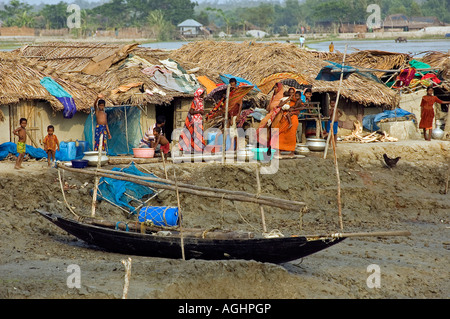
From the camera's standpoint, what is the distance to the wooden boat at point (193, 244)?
8.73 metres

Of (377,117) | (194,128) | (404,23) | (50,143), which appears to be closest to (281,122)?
(194,128)

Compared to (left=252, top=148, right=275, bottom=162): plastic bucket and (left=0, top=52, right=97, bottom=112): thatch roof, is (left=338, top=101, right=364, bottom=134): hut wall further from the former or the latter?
(left=0, top=52, right=97, bottom=112): thatch roof

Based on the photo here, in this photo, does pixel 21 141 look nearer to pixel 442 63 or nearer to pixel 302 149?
pixel 302 149

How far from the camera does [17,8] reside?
57000 mm

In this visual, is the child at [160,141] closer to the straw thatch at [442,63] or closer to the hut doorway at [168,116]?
the hut doorway at [168,116]

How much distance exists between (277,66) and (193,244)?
8.54m

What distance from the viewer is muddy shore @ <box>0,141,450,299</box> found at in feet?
27.9

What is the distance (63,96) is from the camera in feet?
45.1

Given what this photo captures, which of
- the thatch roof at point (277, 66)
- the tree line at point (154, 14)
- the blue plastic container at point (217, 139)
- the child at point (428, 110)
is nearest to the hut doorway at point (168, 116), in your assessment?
the thatch roof at point (277, 66)

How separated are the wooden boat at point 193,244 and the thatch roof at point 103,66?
4.63m

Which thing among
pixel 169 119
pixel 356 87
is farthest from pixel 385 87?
pixel 169 119

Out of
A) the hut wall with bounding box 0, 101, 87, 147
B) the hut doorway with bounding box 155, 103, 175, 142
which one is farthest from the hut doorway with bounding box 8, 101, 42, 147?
the hut doorway with bounding box 155, 103, 175, 142

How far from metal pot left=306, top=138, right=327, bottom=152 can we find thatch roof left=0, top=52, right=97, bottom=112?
4.74 meters

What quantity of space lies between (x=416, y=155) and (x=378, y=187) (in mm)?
2304
